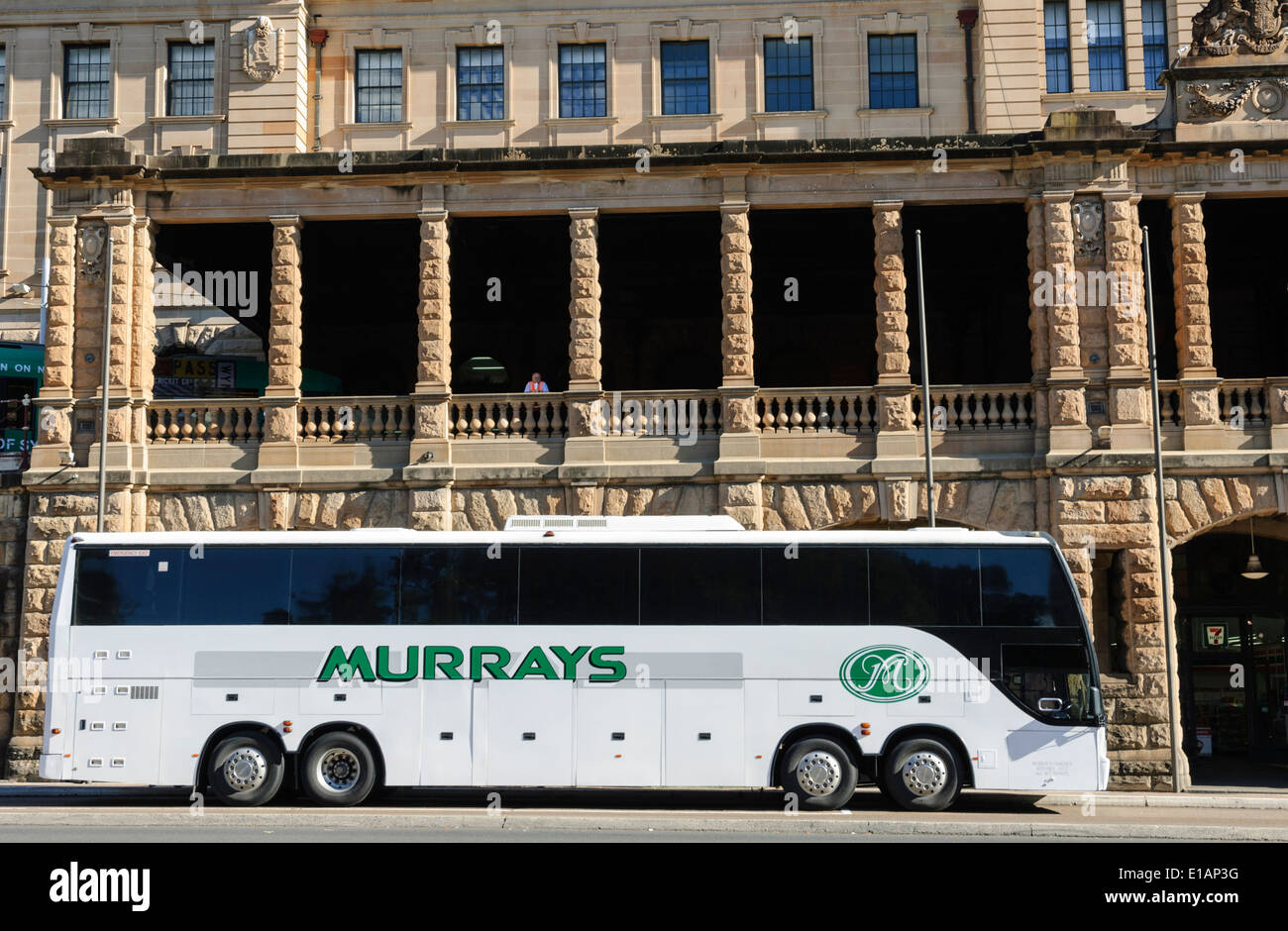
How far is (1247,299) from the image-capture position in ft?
A: 104

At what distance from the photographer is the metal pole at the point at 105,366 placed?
896 inches

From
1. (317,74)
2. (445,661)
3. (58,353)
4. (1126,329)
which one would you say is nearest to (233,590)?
(445,661)

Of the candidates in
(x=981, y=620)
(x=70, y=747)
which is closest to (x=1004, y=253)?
(x=981, y=620)

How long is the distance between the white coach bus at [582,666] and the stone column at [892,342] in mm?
6112

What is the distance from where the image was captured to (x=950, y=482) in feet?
76.9

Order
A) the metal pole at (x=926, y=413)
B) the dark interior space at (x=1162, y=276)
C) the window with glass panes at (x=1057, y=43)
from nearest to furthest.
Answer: the metal pole at (x=926, y=413) → the dark interior space at (x=1162, y=276) → the window with glass panes at (x=1057, y=43)

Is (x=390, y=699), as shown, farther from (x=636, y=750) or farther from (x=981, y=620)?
(x=981, y=620)

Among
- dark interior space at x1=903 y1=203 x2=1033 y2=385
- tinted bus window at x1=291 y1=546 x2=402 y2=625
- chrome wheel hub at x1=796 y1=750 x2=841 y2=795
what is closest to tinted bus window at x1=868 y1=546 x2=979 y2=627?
chrome wheel hub at x1=796 y1=750 x2=841 y2=795

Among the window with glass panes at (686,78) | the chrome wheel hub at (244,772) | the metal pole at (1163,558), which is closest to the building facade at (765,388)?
the metal pole at (1163,558)

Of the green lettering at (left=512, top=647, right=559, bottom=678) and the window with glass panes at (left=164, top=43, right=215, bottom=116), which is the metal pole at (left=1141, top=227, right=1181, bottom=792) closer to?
the green lettering at (left=512, top=647, right=559, bottom=678)

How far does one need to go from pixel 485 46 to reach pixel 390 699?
78.6 feet

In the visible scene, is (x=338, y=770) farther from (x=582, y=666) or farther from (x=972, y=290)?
(x=972, y=290)

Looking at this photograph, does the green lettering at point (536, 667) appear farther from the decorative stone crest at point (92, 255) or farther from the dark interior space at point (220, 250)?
the decorative stone crest at point (92, 255)

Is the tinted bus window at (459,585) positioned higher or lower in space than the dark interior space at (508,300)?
lower
